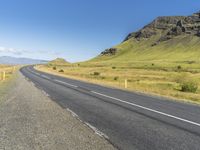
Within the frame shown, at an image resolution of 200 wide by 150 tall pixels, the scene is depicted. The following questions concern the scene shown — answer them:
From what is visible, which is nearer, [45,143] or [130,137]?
[45,143]

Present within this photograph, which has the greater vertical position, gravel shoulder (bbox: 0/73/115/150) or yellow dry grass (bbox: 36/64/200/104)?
gravel shoulder (bbox: 0/73/115/150)

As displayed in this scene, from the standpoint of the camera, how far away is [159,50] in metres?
197

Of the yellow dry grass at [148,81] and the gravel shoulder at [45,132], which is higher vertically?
the gravel shoulder at [45,132]

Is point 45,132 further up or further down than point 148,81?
further up

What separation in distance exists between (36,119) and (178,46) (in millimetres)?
185740

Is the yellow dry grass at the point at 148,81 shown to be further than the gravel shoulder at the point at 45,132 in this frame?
Yes

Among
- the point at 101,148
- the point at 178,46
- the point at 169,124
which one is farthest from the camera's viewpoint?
the point at 178,46

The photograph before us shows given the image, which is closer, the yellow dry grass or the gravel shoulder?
the gravel shoulder

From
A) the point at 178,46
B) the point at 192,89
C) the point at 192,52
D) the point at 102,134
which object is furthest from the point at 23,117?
the point at 178,46

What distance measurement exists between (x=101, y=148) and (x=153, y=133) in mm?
2137

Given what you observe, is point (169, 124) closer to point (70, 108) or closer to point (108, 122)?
point (108, 122)

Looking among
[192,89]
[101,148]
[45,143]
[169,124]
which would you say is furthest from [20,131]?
[192,89]

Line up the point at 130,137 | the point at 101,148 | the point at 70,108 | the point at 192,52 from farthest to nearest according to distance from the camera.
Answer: the point at 192,52 < the point at 70,108 < the point at 130,137 < the point at 101,148

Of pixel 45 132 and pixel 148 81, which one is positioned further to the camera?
pixel 148 81
